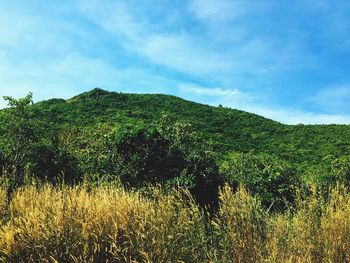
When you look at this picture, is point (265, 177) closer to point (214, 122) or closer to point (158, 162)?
Result: point (158, 162)

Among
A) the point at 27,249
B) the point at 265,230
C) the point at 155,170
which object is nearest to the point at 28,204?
the point at 27,249

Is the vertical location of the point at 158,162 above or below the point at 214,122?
below

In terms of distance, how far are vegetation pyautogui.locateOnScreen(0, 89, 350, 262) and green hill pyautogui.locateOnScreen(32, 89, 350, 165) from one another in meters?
13.8

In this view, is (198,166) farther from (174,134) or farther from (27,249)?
(27,249)

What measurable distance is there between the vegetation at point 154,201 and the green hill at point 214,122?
45.3 ft

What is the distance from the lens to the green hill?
4628 centimetres

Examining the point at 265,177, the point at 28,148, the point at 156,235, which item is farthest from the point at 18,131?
the point at 156,235

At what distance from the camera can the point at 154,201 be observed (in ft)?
24.5

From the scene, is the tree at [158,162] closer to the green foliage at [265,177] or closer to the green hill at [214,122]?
the green foliage at [265,177]

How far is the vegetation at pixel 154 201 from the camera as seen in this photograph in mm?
6605

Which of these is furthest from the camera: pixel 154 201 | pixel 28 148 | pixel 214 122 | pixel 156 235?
pixel 214 122

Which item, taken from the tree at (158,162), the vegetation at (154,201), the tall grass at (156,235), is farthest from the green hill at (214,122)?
the tall grass at (156,235)

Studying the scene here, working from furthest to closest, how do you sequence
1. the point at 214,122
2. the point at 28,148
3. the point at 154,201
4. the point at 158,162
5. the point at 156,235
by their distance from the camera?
the point at 214,122, the point at 28,148, the point at 158,162, the point at 154,201, the point at 156,235

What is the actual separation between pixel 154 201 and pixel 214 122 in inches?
2068
